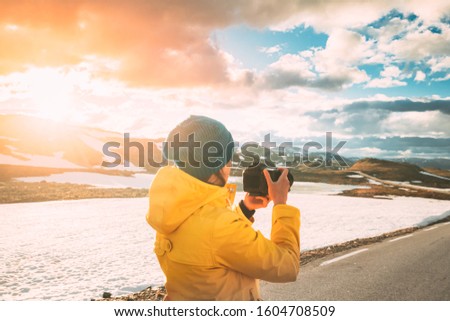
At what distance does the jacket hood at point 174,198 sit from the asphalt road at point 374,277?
375 centimetres

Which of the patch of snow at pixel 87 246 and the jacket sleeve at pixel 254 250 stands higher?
the jacket sleeve at pixel 254 250

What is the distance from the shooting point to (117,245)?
991 cm

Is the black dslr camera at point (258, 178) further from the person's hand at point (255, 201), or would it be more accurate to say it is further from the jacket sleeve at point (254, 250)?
the jacket sleeve at point (254, 250)

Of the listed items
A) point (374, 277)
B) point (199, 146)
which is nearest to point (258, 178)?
point (199, 146)

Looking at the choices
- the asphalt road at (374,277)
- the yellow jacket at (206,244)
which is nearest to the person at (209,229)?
the yellow jacket at (206,244)

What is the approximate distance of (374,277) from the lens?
235 inches

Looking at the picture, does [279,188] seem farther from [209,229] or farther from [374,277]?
[374,277]

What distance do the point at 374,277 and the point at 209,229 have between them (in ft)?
16.8

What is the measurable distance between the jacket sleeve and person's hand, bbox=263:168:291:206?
15cm

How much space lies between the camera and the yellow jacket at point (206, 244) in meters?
1.88

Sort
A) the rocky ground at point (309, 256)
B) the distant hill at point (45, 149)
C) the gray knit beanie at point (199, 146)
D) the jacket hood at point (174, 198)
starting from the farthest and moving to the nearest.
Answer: the distant hill at point (45, 149)
the rocky ground at point (309, 256)
the gray knit beanie at point (199, 146)
the jacket hood at point (174, 198)

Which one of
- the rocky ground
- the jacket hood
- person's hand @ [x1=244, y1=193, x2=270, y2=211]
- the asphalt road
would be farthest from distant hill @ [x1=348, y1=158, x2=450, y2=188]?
the jacket hood
